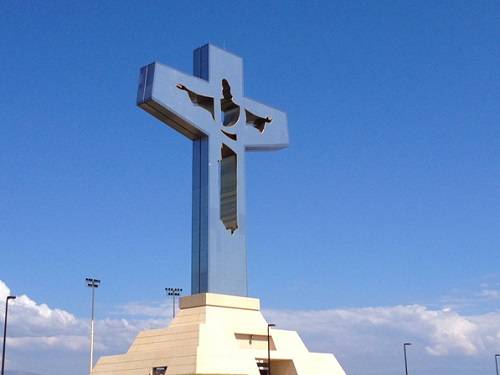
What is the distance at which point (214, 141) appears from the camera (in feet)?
200

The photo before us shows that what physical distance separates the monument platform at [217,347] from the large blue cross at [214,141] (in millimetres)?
1739

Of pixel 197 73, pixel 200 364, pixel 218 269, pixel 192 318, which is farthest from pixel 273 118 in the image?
pixel 200 364

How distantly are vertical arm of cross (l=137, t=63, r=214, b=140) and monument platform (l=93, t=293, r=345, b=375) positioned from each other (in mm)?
12708

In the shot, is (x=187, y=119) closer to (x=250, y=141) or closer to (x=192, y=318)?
(x=250, y=141)

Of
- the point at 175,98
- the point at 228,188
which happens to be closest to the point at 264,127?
the point at 228,188

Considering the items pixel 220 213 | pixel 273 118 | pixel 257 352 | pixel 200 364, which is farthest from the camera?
pixel 273 118

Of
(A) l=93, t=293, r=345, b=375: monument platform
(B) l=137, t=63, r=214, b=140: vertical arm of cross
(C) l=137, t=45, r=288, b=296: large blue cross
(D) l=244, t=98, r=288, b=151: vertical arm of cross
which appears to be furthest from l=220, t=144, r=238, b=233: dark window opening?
(A) l=93, t=293, r=345, b=375: monument platform

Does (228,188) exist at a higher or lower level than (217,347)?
higher

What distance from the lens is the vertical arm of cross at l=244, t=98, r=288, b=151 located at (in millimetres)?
65250

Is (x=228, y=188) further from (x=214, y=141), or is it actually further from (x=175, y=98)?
(x=175, y=98)

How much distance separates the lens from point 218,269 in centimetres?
5903

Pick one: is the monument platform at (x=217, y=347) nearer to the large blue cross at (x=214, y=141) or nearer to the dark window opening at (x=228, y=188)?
the large blue cross at (x=214, y=141)

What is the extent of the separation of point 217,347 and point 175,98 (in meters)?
18.4

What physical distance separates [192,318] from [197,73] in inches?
762
